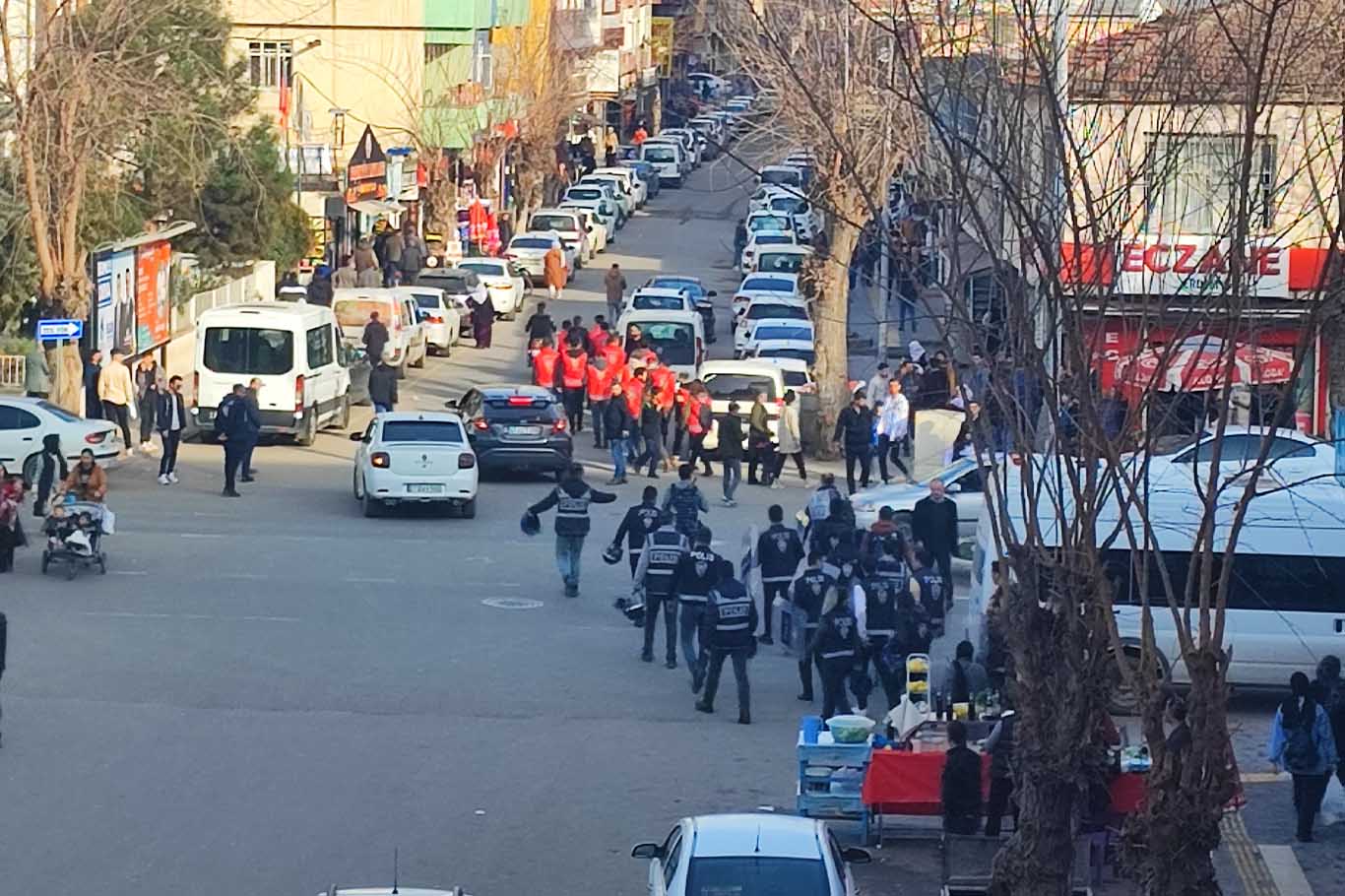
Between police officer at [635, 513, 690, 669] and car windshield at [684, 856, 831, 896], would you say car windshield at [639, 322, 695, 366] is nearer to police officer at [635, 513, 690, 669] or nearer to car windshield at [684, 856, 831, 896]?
police officer at [635, 513, 690, 669]

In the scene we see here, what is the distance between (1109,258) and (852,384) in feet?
85.2

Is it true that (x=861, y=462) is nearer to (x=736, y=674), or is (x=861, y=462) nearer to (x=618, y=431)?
(x=618, y=431)

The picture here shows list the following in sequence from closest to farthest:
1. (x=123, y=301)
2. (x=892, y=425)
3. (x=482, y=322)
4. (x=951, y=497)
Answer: (x=951, y=497) → (x=892, y=425) → (x=123, y=301) → (x=482, y=322)

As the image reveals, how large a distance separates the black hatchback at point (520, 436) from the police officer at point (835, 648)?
44.1 ft

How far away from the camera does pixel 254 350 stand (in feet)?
112

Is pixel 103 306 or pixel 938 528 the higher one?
pixel 103 306

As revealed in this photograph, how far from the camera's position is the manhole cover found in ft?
80.6

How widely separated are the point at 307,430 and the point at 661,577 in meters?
14.6

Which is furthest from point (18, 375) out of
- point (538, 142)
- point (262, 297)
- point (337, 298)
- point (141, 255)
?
point (538, 142)

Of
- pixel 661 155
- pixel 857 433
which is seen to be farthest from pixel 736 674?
pixel 661 155

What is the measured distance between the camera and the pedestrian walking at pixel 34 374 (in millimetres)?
36406

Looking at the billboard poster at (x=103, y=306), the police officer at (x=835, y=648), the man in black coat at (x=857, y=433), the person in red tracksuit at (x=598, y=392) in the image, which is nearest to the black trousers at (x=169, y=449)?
the billboard poster at (x=103, y=306)

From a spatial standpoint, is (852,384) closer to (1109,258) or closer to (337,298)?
(337,298)

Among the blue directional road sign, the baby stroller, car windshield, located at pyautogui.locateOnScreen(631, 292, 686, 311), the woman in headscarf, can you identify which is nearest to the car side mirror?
the baby stroller
